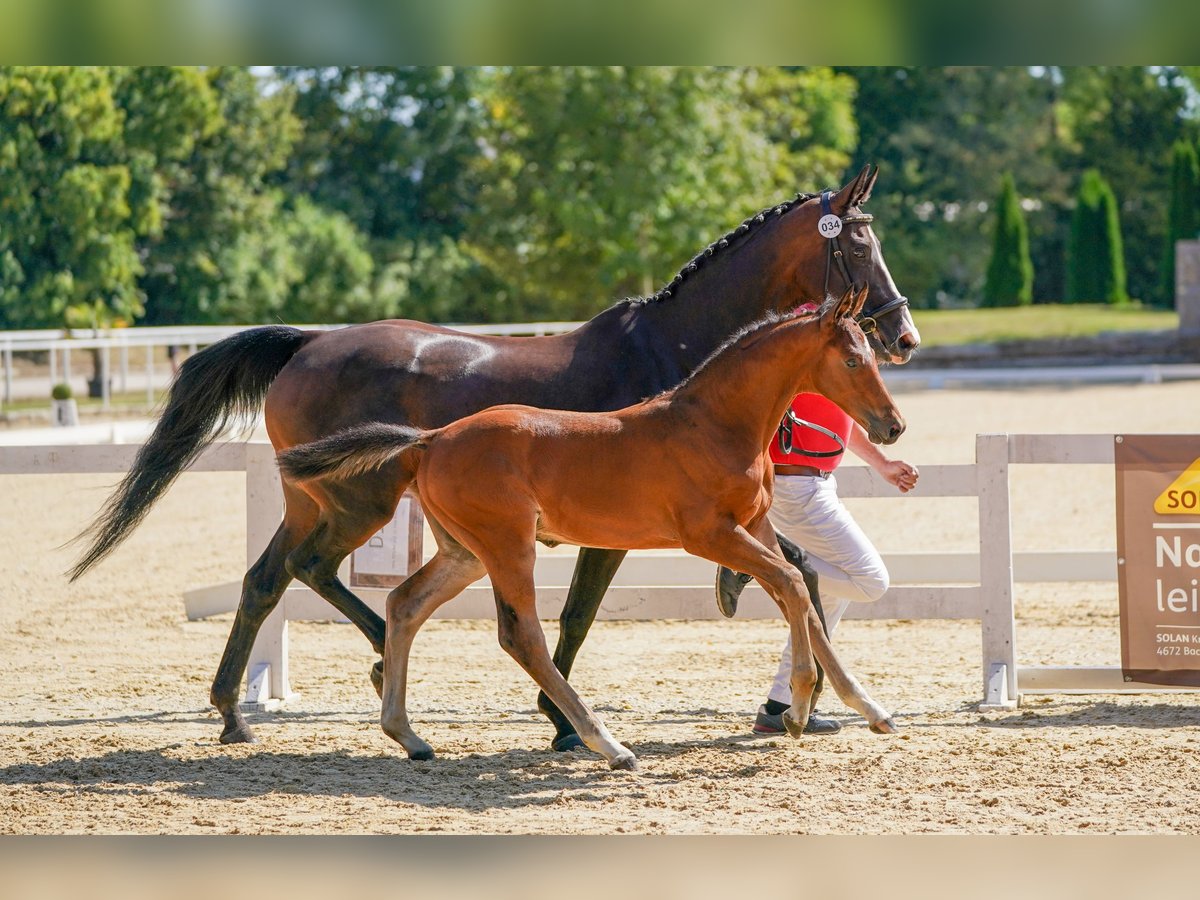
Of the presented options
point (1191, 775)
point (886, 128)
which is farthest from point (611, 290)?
point (1191, 775)

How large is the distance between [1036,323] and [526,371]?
27.0 meters

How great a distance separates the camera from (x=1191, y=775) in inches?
195

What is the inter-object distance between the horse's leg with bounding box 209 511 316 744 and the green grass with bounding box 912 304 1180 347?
24.3m

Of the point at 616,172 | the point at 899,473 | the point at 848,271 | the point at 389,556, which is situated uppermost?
the point at 616,172

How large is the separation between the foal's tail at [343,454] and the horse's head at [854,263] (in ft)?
5.65

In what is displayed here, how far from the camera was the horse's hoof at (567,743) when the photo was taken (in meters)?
5.57

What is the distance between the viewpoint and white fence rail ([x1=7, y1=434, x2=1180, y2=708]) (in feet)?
20.8

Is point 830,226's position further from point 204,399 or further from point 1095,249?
point 1095,249

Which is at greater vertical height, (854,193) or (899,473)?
(854,193)

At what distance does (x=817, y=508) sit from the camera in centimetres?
565

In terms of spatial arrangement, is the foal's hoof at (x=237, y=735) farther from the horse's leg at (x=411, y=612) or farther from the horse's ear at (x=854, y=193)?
the horse's ear at (x=854, y=193)

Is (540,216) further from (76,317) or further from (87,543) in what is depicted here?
(87,543)

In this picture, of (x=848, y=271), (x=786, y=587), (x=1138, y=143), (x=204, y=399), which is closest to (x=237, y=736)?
(x=204, y=399)

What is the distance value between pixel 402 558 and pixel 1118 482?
10.5 feet
